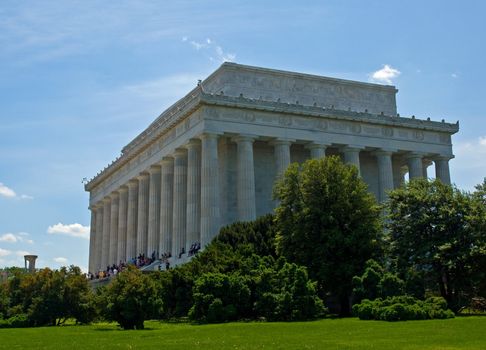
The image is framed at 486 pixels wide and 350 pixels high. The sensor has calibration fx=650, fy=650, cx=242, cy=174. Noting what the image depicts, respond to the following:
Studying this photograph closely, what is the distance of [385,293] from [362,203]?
8851mm

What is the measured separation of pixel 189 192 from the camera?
72062 mm

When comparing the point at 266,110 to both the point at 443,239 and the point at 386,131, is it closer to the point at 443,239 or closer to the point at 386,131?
the point at 386,131

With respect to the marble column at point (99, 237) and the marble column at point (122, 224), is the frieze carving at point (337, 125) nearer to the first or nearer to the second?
the marble column at point (122, 224)

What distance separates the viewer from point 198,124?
70.3 m

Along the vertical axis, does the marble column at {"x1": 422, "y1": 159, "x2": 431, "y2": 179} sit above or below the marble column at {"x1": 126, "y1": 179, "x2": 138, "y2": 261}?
above

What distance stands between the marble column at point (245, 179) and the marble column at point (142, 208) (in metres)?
20.4

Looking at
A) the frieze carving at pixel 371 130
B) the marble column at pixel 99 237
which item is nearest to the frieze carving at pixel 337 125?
the frieze carving at pixel 371 130

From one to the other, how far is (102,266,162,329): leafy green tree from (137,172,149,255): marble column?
48.3m

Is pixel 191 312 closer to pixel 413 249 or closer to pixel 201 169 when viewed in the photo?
pixel 413 249

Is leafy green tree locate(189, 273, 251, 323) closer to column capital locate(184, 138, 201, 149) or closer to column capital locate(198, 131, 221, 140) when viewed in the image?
column capital locate(198, 131, 221, 140)

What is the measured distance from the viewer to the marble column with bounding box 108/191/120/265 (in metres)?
99.4

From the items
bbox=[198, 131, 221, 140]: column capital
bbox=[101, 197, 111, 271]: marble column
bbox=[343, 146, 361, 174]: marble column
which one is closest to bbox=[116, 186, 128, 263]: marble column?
bbox=[101, 197, 111, 271]: marble column

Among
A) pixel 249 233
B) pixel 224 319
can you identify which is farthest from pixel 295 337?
pixel 249 233

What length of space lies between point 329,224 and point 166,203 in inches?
1414
